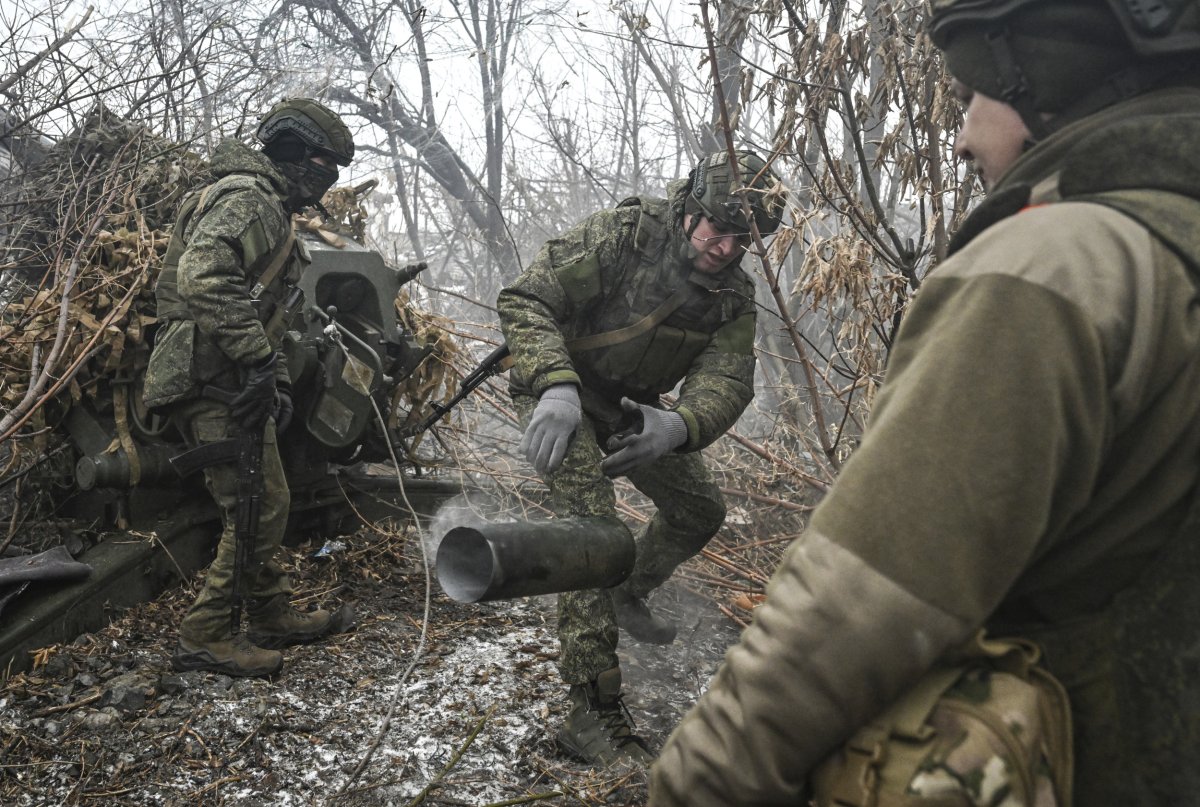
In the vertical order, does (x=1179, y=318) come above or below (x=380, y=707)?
above

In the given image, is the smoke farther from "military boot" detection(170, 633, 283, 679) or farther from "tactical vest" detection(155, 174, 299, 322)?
"tactical vest" detection(155, 174, 299, 322)

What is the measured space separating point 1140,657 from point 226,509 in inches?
160

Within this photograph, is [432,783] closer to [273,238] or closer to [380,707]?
[380,707]

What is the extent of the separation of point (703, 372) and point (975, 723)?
3.04 metres

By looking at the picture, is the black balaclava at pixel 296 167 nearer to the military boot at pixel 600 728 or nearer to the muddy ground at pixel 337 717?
the muddy ground at pixel 337 717

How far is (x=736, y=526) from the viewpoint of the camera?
20.7 ft

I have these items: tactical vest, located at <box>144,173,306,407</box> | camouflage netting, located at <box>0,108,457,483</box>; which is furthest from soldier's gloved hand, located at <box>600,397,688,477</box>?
camouflage netting, located at <box>0,108,457,483</box>

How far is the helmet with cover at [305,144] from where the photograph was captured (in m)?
4.58

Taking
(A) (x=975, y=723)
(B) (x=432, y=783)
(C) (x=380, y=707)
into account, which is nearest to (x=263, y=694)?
(C) (x=380, y=707)

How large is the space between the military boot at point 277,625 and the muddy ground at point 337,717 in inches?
3.7

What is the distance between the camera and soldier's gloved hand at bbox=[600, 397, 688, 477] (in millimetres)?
3506

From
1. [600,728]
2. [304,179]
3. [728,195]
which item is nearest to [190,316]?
[304,179]

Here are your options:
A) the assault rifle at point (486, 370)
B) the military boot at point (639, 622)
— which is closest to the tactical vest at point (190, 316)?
the assault rifle at point (486, 370)

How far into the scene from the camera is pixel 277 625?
469cm
